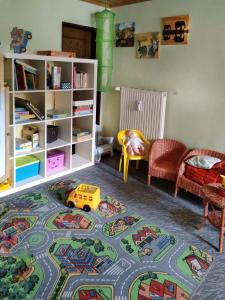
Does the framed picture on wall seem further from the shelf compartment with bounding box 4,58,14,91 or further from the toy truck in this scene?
the toy truck

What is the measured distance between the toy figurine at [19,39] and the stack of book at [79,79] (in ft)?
2.13

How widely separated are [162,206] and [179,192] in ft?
1.50

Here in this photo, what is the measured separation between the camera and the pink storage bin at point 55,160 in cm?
355

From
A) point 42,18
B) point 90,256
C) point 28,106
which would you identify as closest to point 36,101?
point 28,106

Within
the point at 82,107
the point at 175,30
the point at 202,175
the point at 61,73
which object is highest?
the point at 175,30

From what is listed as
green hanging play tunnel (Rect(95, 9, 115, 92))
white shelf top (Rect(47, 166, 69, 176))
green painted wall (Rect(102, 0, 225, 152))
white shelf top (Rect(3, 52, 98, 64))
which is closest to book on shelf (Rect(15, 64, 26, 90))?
white shelf top (Rect(3, 52, 98, 64))

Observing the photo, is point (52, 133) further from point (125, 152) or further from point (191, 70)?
point (191, 70)

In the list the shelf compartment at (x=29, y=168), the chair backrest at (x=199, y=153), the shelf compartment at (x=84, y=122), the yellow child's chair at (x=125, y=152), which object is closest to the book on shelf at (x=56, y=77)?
the shelf compartment at (x=84, y=122)

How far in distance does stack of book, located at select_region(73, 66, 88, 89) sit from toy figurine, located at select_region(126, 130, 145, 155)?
0.91 metres

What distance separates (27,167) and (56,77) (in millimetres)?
1117

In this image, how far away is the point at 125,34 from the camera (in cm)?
408

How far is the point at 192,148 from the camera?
362 centimetres

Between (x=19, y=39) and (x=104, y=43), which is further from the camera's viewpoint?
(x=104, y=43)

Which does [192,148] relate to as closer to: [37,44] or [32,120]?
[32,120]
